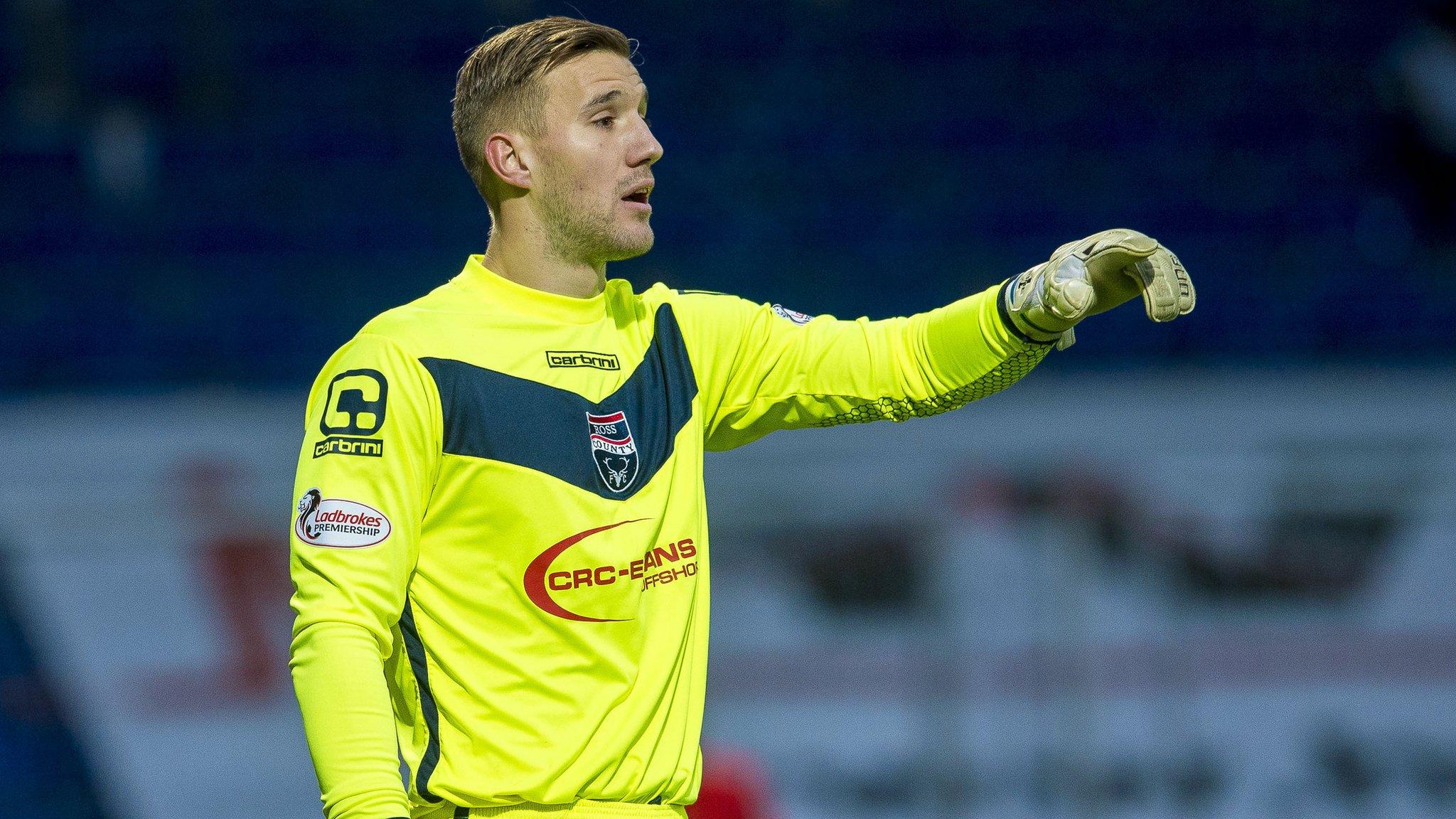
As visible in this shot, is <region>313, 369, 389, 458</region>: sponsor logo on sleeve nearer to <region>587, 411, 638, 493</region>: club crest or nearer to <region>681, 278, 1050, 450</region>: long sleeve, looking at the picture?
<region>587, 411, 638, 493</region>: club crest

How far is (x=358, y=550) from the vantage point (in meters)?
2.29

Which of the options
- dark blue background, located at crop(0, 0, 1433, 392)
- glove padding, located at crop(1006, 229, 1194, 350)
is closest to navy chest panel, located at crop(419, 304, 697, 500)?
glove padding, located at crop(1006, 229, 1194, 350)

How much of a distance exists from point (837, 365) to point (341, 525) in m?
0.95

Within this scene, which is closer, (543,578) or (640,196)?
(543,578)

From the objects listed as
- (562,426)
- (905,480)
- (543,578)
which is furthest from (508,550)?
(905,480)

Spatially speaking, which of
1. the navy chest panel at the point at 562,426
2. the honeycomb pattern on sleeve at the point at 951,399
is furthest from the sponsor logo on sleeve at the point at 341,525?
the honeycomb pattern on sleeve at the point at 951,399

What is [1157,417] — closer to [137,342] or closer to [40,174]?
[137,342]

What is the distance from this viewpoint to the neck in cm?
268

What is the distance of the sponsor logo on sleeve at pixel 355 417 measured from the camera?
234 centimetres

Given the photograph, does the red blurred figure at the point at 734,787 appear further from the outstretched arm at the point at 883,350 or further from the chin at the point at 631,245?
the chin at the point at 631,245

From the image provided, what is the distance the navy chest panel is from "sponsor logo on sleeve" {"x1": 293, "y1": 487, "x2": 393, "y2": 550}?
0.18 metres

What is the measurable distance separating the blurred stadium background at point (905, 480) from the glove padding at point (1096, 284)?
3.71 metres

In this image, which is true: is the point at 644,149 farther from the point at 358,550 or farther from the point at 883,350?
the point at 358,550

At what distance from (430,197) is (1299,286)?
4.63 metres
